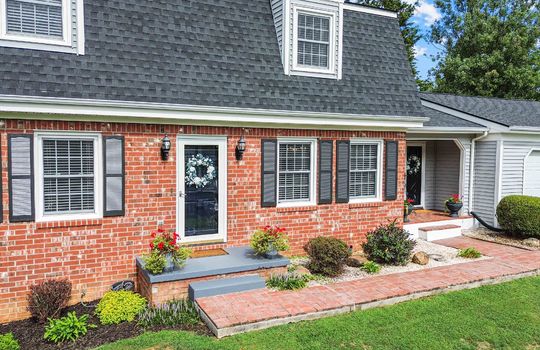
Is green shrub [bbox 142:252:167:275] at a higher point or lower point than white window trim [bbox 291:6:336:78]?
lower

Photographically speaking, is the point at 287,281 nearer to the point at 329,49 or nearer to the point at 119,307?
the point at 119,307

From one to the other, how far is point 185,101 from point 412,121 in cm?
537

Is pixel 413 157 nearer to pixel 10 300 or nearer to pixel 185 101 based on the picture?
pixel 185 101

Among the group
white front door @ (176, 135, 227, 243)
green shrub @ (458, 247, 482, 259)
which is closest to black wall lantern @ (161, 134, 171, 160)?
white front door @ (176, 135, 227, 243)

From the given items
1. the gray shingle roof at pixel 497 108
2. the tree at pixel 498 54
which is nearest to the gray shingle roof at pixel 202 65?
the gray shingle roof at pixel 497 108

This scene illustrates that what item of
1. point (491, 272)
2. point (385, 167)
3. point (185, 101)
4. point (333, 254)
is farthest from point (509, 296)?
point (185, 101)

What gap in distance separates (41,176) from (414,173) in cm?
1107

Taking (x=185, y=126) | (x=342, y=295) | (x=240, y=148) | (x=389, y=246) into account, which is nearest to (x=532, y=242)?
(x=389, y=246)

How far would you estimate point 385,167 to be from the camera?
9922 millimetres

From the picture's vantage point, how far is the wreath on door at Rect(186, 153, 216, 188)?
26.4 ft

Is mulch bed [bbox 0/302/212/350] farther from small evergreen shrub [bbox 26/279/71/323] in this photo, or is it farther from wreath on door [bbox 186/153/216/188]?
wreath on door [bbox 186/153/216/188]

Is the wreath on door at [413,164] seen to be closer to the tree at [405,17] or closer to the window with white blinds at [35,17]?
the window with white blinds at [35,17]

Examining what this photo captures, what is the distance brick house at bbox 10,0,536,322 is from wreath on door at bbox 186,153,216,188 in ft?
0.31

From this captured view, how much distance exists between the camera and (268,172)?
8570mm
